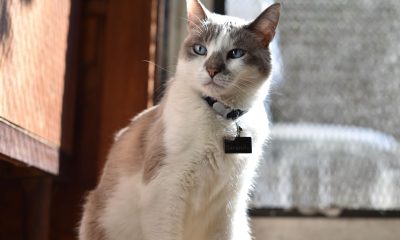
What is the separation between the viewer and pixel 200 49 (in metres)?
1.41

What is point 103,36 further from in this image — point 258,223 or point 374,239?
point 374,239

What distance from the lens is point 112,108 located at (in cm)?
192

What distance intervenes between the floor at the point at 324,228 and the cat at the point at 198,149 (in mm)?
513

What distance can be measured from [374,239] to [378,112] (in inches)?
18.9

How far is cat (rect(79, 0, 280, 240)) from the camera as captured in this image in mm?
1314

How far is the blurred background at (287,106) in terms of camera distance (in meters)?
1.83

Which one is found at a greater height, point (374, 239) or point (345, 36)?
point (345, 36)

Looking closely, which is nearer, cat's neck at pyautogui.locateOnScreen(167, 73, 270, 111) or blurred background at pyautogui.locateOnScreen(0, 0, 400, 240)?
cat's neck at pyautogui.locateOnScreen(167, 73, 270, 111)

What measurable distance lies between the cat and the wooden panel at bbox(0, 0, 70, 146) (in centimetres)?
26

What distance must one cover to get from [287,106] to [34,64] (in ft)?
3.36

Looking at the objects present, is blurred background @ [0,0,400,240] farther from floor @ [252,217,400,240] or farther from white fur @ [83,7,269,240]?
white fur @ [83,7,269,240]

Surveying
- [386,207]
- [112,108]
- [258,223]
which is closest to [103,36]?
[112,108]

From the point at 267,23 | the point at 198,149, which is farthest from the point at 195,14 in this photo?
the point at 198,149

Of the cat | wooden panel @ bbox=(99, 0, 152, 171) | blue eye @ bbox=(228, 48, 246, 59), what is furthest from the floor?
blue eye @ bbox=(228, 48, 246, 59)
